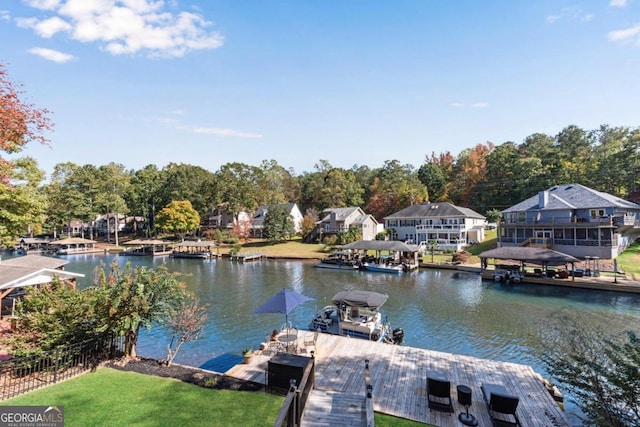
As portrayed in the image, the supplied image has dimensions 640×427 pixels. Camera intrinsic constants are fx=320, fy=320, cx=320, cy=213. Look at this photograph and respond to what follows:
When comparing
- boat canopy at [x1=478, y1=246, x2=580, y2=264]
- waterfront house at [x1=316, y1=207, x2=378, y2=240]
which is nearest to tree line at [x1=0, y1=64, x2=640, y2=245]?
waterfront house at [x1=316, y1=207, x2=378, y2=240]

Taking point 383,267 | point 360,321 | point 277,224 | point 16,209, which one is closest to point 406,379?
point 360,321

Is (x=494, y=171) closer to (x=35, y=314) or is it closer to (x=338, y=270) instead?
(x=338, y=270)

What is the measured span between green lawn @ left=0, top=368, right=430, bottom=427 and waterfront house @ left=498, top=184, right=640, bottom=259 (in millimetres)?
41214

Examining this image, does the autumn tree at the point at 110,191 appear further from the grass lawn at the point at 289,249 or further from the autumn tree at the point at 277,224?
the autumn tree at the point at 277,224

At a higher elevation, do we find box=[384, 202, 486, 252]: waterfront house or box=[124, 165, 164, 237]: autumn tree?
box=[124, 165, 164, 237]: autumn tree

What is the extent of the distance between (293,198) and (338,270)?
55551 mm

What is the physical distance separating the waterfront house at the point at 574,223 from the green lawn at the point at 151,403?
41214 mm

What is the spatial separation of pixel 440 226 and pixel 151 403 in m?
50.9

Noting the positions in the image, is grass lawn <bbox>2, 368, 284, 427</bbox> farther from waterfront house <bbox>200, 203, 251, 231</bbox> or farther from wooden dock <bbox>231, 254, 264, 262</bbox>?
waterfront house <bbox>200, 203, 251, 231</bbox>

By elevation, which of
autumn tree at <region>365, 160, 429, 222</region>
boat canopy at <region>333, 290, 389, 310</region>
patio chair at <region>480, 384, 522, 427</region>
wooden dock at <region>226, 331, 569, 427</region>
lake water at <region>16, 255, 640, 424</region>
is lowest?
lake water at <region>16, 255, 640, 424</region>

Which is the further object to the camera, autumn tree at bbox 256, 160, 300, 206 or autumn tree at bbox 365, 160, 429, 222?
autumn tree at bbox 256, 160, 300, 206

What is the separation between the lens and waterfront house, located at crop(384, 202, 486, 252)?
167 feet

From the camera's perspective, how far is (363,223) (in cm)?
5822

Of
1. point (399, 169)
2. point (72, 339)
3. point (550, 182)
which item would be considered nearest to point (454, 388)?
point (72, 339)
